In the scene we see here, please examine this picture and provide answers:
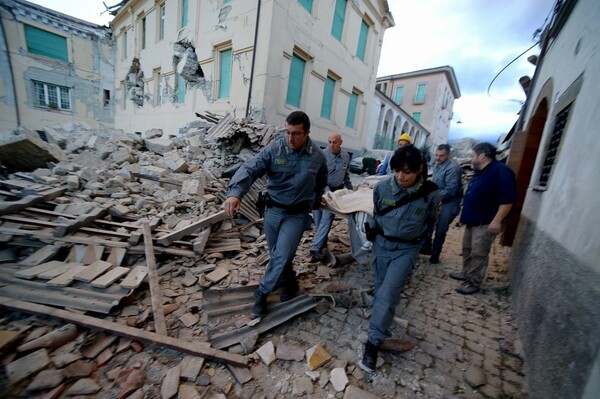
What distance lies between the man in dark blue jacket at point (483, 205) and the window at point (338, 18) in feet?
33.0

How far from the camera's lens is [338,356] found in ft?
7.29

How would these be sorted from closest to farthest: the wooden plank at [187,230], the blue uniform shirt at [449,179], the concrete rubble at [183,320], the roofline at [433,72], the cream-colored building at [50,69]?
the concrete rubble at [183,320] → the wooden plank at [187,230] → the blue uniform shirt at [449,179] → the cream-colored building at [50,69] → the roofline at [433,72]

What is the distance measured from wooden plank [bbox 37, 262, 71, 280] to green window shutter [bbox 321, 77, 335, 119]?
10498 millimetres

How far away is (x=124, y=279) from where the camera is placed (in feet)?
8.92

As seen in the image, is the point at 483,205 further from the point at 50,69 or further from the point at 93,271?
the point at 50,69

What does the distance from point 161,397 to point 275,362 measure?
889 mm

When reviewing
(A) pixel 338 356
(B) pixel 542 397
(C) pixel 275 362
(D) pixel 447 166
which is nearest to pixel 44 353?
(C) pixel 275 362

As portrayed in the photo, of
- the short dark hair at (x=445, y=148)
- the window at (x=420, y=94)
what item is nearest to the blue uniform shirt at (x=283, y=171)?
the short dark hair at (x=445, y=148)

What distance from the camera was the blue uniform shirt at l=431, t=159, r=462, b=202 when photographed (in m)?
3.80

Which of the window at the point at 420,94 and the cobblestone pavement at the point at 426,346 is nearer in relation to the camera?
the cobblestone pavement at the point at 426,346

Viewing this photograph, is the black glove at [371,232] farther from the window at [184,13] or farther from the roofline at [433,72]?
the roofline at [433,72]

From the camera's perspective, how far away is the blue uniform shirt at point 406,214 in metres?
2.02

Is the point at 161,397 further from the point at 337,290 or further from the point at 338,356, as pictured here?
the point at 337,290

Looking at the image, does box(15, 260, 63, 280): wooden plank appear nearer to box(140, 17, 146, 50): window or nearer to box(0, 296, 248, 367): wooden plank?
box(0, 296, 248, 367): wooden plank
